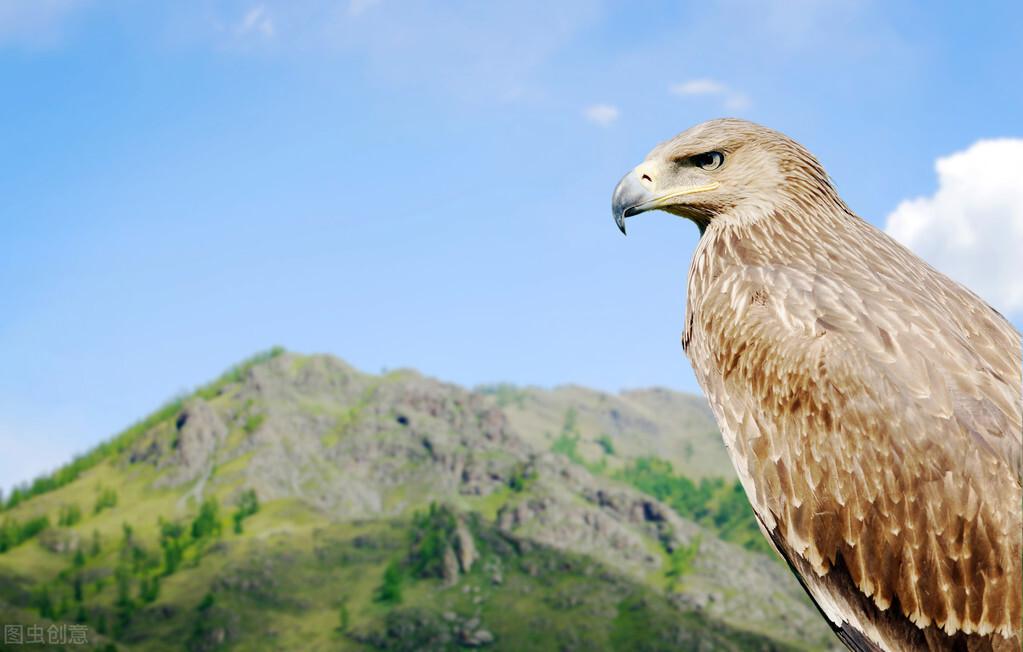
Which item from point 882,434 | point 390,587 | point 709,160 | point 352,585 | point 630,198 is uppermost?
point 352,585

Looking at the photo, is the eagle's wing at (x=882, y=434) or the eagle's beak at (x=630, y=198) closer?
the eagle's wing at (x=882, y=434)

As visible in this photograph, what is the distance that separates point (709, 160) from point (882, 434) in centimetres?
203

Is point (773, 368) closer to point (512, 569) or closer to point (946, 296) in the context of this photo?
point (946, 296)

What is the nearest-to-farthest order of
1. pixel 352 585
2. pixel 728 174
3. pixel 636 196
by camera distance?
pixel 728 174, pixel 636 196, pixel 352 585

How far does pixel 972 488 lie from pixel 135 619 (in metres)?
186

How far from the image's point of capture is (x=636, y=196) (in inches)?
225

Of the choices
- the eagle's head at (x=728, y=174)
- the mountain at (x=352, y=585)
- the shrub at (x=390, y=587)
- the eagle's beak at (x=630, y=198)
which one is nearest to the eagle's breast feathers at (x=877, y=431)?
the eagle's head at (x=728, y=174)

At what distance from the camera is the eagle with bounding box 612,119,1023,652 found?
14.1 ft

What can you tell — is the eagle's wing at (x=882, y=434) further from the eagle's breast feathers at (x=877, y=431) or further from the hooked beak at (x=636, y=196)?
the hooked beak at (x=636, y=196)

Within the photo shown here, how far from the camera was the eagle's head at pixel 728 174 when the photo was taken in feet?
18.3

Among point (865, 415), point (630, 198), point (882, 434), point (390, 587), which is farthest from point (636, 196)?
point (390, 587)

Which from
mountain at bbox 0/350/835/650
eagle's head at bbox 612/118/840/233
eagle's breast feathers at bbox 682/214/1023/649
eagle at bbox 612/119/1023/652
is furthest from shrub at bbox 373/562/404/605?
eagle's breast feathers at bbox 682/214/1023/649

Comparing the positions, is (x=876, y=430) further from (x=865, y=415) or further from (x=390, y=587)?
(x=390, y=587)

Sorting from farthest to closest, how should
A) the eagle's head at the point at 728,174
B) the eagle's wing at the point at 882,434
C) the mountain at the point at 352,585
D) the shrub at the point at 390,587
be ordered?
the shrub at the point at 390,587 → the mountain at the point at 352,585 → the eagle's head at the point at 728,174 → the eagle's wing at the point at 882,434
